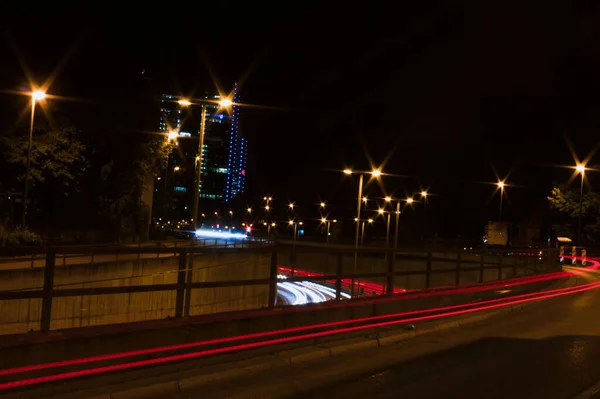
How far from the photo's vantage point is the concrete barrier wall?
55.4ft

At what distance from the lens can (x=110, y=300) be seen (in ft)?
64.1

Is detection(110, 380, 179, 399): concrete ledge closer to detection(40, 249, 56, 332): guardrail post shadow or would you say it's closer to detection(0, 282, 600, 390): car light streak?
detection(0, 282, 600, 390): car light streak

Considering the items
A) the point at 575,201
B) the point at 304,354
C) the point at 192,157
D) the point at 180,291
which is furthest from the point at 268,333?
the point at 192,157

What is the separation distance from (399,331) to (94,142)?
1308 inches

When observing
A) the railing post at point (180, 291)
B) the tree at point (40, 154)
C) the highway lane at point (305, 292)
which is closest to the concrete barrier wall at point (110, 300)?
the railing post at point (180, 291)

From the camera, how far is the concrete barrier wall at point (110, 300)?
16.9 metres

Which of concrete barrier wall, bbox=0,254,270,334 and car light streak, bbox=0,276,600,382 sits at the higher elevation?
car light streak, bbox=0,276,600,382

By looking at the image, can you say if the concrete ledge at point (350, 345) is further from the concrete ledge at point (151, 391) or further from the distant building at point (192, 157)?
the distant building at point (192, 157)

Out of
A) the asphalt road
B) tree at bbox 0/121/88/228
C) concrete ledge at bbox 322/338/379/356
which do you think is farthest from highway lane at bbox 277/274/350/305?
concrete ledge at bbox 322/338/379/356

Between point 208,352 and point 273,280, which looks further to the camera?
point 273,280

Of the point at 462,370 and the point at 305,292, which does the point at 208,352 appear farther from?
the point at 305,292

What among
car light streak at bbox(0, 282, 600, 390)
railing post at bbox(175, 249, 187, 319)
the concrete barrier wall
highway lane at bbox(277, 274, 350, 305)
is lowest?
highway lane at bbox(277, 274, 350, 305)

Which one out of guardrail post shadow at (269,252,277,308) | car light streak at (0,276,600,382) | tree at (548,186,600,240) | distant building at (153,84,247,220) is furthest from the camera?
distant building at (153,84,247,220)

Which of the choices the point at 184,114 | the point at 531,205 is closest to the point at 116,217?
the point at 184,114
